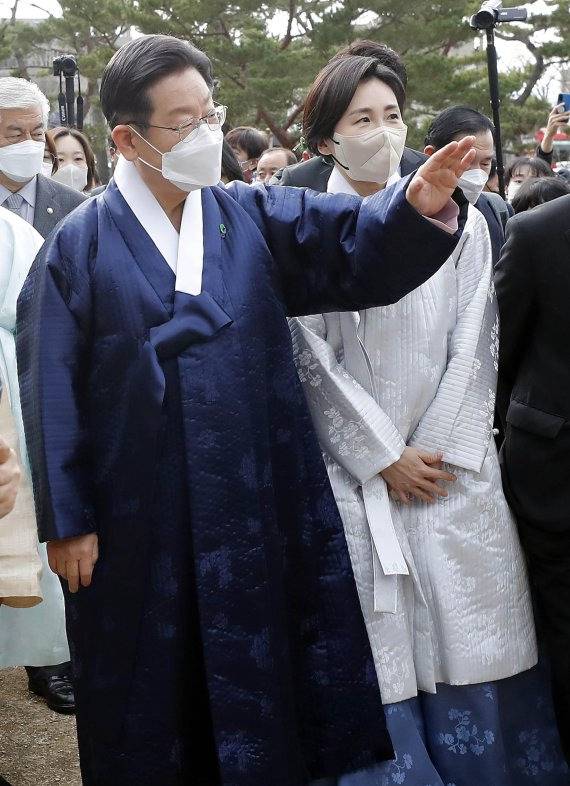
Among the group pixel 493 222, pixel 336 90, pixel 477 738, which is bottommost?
pixel 477 738

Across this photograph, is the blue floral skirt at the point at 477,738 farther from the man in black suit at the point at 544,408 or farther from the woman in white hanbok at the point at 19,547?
the woman in white hanbok at the point at 19,547

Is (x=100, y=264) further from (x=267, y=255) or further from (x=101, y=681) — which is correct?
(x=101, y=681)

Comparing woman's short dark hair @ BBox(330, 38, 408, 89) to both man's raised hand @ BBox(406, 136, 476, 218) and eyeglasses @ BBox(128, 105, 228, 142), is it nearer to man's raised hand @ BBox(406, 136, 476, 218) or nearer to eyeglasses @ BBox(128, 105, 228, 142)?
eyeglasses @ BBox(128, 105, 228, 142)

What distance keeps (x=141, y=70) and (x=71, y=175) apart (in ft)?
9.88

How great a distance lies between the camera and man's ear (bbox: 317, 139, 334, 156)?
2.99m

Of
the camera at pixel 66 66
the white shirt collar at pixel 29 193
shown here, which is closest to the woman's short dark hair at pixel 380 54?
the white shirt collar at pixel 29 193

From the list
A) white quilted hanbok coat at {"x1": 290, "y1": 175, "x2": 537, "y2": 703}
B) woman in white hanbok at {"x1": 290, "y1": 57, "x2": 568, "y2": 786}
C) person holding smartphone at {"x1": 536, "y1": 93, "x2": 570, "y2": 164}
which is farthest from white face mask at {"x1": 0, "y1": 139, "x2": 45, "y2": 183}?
person holding smartphone at {"x1": 536, "y1": 93, "x2": 570, "y2": 164}

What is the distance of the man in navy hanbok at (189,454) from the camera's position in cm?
252

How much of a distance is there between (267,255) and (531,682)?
131 cm

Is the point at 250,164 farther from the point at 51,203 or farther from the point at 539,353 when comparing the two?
the point at 539,353

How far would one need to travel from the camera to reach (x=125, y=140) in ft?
8.87

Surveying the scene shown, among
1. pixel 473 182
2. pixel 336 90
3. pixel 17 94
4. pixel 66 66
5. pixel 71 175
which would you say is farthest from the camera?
pixel 66 66

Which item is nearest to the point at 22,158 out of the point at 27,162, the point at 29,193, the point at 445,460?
the point at 27,162

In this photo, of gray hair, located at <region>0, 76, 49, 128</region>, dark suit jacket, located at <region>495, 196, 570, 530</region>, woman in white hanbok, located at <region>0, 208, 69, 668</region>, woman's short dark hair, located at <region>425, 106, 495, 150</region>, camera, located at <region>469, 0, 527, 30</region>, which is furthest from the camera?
camera, located at <region>469, 0, 527, 30</region>
